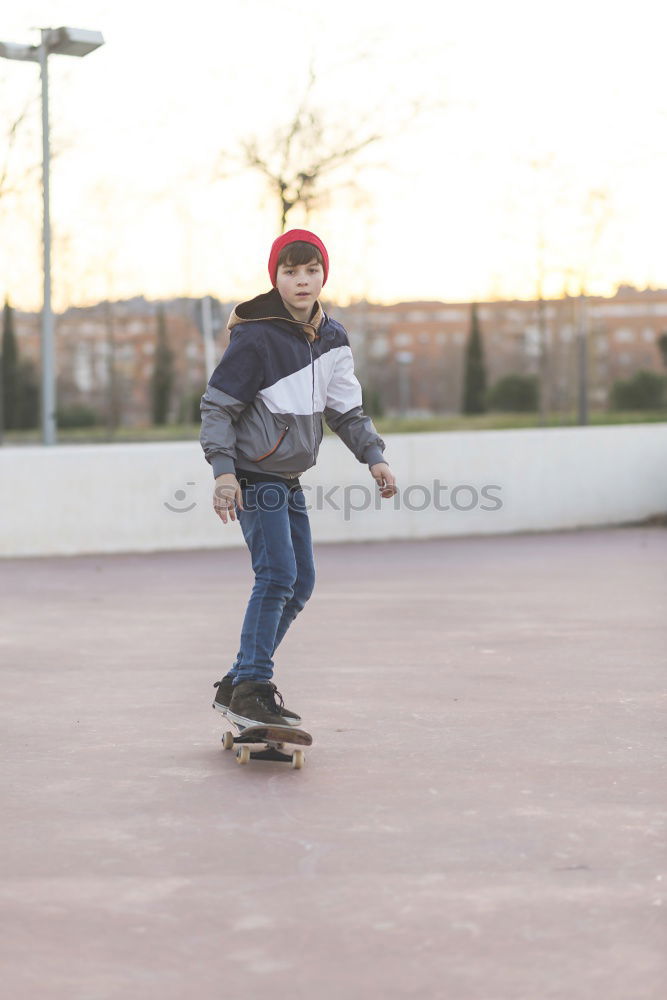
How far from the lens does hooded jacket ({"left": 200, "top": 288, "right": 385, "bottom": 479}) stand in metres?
4.89

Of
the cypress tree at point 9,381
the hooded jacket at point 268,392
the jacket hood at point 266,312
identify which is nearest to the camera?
the hooded jacket at point 268,392

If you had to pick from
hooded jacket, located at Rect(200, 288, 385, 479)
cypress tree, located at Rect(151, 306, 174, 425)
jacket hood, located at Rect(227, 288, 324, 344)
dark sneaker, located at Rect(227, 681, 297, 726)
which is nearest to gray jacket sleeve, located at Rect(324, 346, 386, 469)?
hooded jacket, located at Rect(200, 288, 385, 479)

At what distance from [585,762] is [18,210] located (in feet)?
53.7

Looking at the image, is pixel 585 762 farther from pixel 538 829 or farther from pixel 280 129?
pixel 280 129

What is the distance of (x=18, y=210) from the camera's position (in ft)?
65.0

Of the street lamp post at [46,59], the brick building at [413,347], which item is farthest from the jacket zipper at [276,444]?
the brick building at [413,347]

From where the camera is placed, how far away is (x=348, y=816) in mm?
4207

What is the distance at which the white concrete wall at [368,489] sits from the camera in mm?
12977

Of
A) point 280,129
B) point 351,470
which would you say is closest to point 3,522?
point 351,470

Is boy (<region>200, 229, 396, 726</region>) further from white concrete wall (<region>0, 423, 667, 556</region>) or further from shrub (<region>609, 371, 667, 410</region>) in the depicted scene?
shrub (<region>609, 371, 667, 410</region>)

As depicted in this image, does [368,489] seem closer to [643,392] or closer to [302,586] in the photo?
[302,586]

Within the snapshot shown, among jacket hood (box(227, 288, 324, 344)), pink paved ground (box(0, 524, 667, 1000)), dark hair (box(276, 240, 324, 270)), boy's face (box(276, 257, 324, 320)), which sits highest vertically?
dark hair (box(276, 240, 324, 270))

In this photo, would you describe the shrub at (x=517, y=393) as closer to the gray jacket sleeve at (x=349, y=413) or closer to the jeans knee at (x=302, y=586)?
the gray jacket sleeve at (x=349, y=413)

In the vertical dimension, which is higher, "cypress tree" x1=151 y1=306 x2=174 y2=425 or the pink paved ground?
"cypress tree" x1=151 y1=306 x2=174 y2=425
